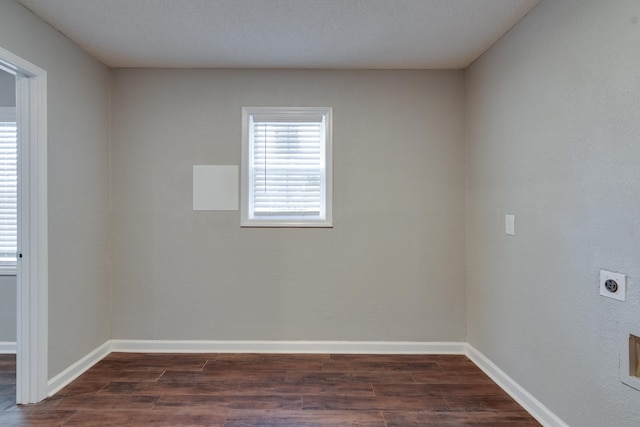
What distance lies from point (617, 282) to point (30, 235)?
Answer: 3.38 metres

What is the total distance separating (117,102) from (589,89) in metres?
3.51

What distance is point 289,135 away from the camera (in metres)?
3.29

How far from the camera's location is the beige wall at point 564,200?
1653 millimetres

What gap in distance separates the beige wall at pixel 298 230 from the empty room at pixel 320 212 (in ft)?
0.06

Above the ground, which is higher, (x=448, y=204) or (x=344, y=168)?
(x=344, y=168)

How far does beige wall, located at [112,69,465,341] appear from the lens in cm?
321

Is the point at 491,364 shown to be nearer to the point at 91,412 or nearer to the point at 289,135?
the point at 289,135

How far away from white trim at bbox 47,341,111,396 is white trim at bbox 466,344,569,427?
3.21m

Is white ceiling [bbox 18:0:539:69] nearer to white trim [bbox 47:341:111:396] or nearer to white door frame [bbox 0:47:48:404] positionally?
white door frame [bbox 0:47:48:404]

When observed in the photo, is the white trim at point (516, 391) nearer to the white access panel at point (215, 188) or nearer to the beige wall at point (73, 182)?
the white access panel at point (215, 188)

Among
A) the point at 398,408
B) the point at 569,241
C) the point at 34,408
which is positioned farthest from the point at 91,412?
the point at 569,241

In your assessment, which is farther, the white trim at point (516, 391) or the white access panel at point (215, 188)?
the white access panel at point (215, 188)

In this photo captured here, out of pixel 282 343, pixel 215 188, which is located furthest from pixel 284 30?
pixel 282 343

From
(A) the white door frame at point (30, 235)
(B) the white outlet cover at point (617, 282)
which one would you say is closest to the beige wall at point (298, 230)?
(A) the white door frame at point (30, 235)
